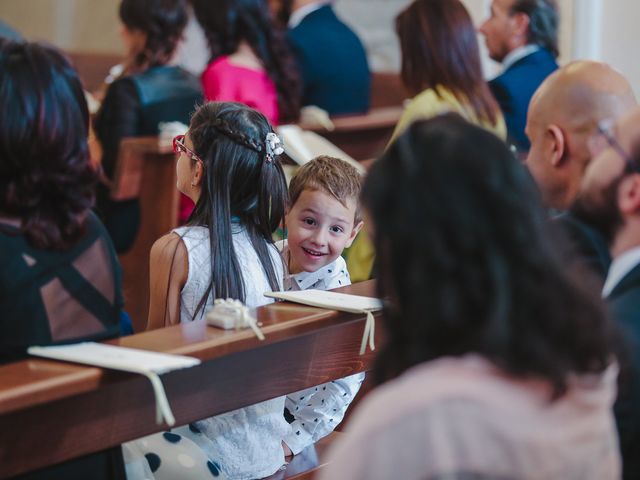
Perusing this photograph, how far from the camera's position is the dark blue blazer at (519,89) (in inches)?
192

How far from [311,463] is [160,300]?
2.10ft

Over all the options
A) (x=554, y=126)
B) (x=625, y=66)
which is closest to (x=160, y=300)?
(x=554, y=126)

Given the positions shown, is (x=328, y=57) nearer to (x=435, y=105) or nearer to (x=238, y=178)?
(x=435, y=105)

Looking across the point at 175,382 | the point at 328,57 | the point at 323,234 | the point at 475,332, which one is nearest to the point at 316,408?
the point at 323,234

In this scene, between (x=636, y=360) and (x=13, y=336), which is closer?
(x=636, y=360)

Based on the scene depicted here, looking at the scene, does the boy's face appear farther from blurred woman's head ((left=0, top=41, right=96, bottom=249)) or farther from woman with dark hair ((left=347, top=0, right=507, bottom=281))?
blurred woman's head ((left=0, top=41, right=96, bottom=249))

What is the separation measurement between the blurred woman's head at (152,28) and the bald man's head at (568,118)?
252cm

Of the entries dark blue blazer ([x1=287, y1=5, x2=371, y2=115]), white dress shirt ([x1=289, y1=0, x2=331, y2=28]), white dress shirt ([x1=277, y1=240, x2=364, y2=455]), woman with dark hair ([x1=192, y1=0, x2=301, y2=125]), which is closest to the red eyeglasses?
white dress shirt ([x1=277, y1=240, x2=364, y2=455])

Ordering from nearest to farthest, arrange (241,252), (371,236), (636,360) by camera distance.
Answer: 1. (371,236)
2. (636,360)
3. (241,252)

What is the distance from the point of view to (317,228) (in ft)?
10.7

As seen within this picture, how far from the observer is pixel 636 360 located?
6.06 feet

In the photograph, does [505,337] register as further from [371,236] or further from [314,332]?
[314,332]

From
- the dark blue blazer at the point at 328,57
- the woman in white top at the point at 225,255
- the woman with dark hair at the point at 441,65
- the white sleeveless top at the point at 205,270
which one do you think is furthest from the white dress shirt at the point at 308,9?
the white sleeveless top at the point at 205,270

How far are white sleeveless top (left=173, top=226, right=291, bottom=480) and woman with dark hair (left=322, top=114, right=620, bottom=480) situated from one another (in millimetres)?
1383
